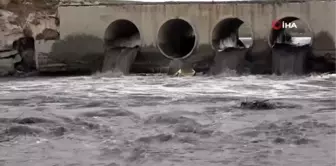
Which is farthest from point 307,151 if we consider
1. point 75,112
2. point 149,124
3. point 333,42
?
point 333,42

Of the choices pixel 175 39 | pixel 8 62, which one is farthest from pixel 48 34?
pixel 175 39

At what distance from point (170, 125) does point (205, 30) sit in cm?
906

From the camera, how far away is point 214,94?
12383mm

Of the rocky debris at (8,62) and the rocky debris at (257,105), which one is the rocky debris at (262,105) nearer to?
the rocky debris at (257,105)

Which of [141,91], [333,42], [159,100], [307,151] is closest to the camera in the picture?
[307,151]

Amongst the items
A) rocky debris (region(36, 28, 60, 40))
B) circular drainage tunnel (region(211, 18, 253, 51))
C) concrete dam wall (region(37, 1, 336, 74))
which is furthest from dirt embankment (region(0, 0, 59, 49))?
circular drainage tunnel (region(211, 18, 253, 51))

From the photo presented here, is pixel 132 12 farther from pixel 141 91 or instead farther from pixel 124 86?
pixel 141 91

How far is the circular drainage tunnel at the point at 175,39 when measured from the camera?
17734mm

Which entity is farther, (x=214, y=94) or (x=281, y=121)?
(x=214, y=94)

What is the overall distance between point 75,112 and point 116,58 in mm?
8234

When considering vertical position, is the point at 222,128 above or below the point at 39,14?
below

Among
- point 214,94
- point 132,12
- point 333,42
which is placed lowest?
point 214,94

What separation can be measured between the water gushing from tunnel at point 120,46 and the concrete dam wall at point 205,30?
0.17 feet

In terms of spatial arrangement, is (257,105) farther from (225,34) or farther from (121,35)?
(121,35)
